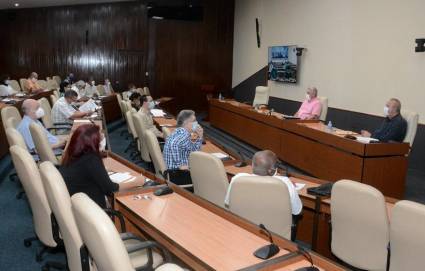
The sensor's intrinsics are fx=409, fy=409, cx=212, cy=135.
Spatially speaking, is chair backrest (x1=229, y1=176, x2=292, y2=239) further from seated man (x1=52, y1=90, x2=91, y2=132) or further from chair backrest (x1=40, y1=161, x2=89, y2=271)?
seated man (x1=52, y1=90, x2=91, y2=132)

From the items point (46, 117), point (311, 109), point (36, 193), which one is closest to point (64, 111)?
point (46, 117)

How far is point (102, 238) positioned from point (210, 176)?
Result: 6.01 feet

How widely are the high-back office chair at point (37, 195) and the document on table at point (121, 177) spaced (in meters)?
0.60

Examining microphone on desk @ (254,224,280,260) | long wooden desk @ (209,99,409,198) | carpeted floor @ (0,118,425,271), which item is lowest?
carpeted floor @ (0,118,425,271)

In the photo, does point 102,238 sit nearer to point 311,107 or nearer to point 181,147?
point 181,147

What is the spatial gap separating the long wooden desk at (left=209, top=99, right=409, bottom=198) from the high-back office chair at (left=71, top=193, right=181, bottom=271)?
412 cm

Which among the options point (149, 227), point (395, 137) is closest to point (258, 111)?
point (395, 137)

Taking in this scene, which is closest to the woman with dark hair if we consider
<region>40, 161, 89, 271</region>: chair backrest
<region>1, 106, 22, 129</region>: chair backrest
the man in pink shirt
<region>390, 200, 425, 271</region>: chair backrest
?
<region>40, 161, 89, 271</region>: chair backrest

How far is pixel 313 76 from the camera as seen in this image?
9.59m

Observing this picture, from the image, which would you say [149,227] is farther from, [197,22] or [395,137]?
[197,22]

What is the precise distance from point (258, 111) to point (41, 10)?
10126 mm

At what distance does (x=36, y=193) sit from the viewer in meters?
2.80

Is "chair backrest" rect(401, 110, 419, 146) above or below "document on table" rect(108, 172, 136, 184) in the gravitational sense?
above

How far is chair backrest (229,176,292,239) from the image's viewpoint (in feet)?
9.07
